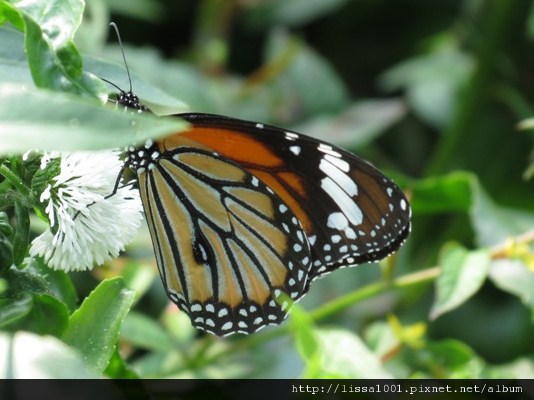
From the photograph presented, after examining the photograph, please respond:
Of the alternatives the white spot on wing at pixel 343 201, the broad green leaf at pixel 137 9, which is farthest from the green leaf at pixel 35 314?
the broad green leaf at pixel 137 9

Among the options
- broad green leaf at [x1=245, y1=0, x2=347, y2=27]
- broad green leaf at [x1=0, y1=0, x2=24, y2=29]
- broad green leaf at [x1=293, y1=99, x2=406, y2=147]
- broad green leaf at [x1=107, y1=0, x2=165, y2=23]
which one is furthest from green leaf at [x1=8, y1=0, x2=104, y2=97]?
broad green leaf at [x1=245, y1=0, x2=347, y2=27]

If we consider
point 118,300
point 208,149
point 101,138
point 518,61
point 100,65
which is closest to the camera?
point 101,138

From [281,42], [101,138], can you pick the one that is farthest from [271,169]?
[281,42]

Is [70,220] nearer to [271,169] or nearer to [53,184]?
[53,184]

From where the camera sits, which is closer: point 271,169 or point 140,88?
point 140,88

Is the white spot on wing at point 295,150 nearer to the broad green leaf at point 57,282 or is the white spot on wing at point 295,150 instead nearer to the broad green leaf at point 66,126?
the broad green leaf at point 57,282

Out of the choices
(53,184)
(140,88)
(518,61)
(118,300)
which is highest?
(518,61)

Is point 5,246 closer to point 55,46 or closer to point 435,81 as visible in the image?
point 55,46
